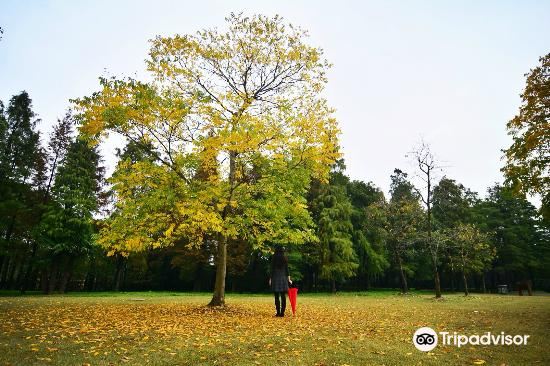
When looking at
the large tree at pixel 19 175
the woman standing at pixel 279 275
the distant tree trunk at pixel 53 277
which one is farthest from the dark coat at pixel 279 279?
the distant tree trunk at pixel 53 277

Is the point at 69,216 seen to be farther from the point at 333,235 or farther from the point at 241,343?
the point at 241,343

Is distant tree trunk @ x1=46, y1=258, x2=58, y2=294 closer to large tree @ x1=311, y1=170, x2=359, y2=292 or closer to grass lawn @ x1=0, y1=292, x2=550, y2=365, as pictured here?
grass lawn @ x1=0, y1=292, x2=550, y2=365

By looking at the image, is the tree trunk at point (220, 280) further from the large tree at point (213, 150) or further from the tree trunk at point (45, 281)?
the tree trunk at point (45, 281)

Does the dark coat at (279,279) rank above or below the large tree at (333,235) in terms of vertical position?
below

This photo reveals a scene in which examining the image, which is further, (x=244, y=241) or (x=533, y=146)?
(x=244, y=241)

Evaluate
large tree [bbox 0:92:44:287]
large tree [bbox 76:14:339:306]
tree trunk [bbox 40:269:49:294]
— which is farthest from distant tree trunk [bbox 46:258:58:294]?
large tree [bbox 76:14:339:306]

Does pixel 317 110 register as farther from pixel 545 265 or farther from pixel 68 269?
pixel 545 265

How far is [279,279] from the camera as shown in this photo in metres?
11.1

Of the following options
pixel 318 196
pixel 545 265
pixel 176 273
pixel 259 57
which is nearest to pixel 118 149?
pixel 176 273

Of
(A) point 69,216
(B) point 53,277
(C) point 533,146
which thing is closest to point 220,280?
(C) point 533,146

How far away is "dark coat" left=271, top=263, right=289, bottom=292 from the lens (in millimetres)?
11023

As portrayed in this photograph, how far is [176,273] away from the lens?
1853 inches

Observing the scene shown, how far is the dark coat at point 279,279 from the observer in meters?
11.0

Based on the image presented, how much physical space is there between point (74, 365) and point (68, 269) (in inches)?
1214
